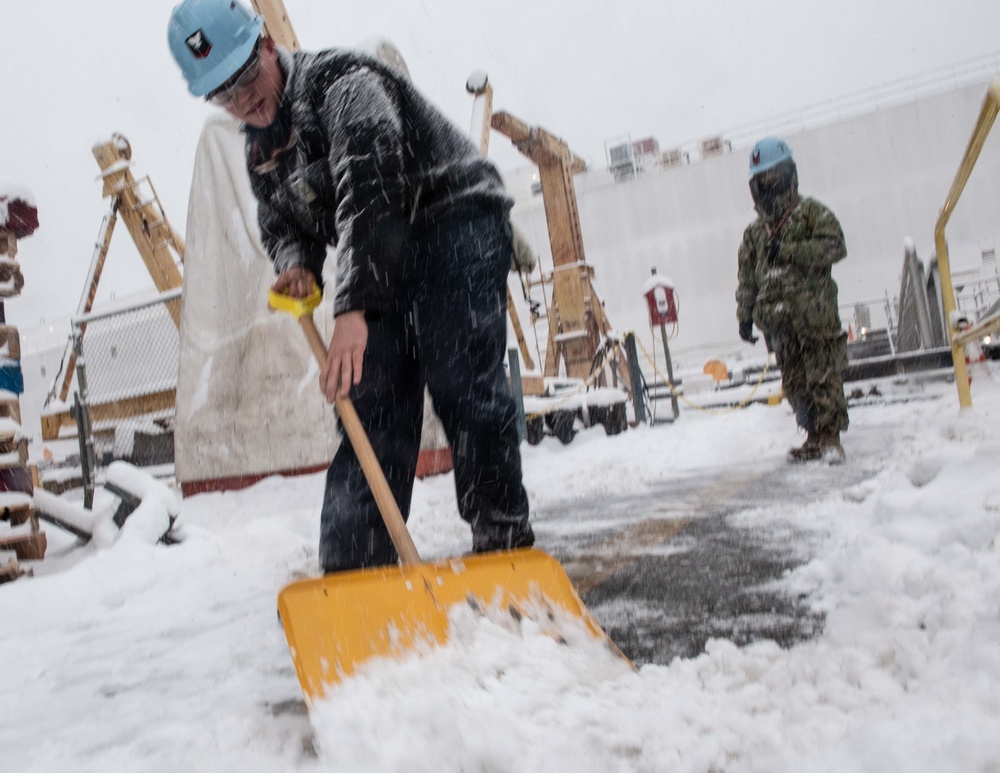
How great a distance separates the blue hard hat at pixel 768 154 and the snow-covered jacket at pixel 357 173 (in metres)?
2.78

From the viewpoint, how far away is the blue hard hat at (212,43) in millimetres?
1744

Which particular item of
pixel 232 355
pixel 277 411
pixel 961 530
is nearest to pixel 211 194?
pixel 232 355

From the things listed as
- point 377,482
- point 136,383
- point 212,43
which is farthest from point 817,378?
point 136,383

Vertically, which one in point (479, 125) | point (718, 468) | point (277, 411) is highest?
point (479, 125)

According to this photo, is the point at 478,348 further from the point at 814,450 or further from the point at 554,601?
the point at 814,450

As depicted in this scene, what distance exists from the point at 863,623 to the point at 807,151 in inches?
1139

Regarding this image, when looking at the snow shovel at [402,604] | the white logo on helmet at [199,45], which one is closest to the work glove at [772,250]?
the snow shovel at [402,604]

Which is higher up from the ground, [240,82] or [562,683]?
[240,82]

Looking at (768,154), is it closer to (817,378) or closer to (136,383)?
(817,378)

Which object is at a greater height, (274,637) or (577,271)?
(577,271)

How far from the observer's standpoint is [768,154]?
172 inches

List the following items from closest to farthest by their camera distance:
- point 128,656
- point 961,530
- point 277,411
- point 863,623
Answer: point 863,623 < point 961,530 < point 128,656 < point 277,411

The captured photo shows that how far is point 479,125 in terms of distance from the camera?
8336mm

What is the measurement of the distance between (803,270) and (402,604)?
11.9ft
